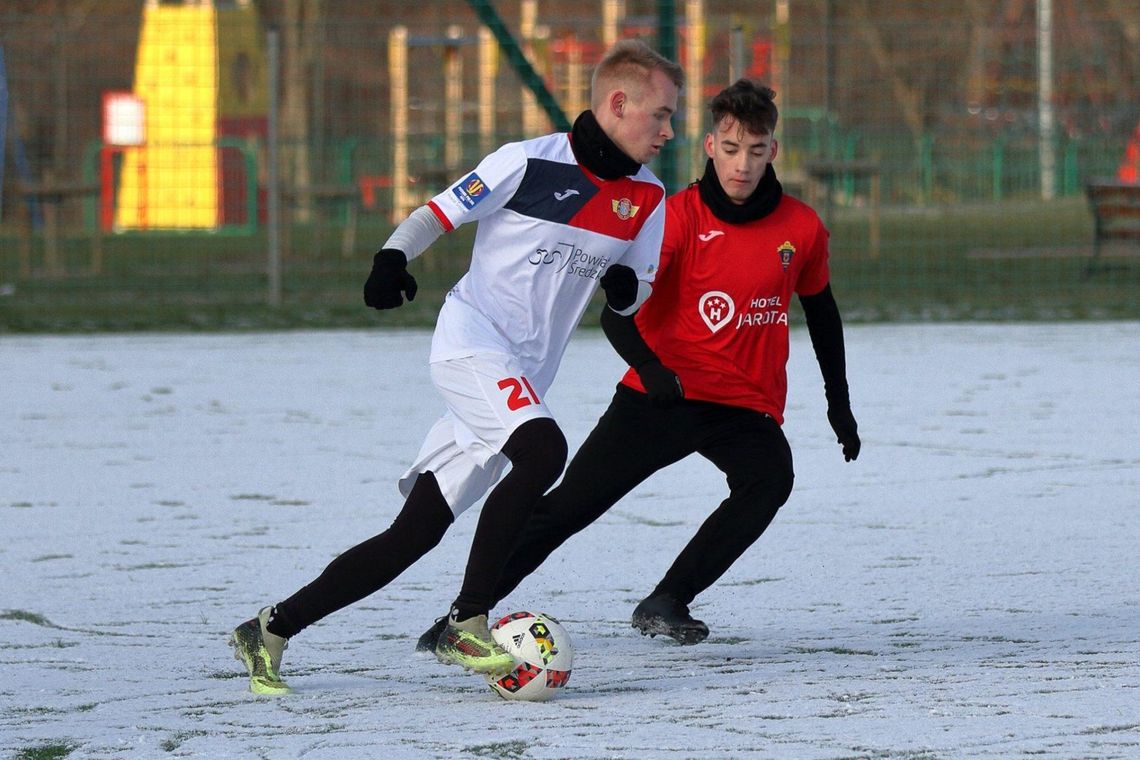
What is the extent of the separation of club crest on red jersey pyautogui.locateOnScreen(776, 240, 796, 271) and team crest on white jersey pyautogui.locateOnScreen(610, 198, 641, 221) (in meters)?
0.57

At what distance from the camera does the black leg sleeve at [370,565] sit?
4488mm

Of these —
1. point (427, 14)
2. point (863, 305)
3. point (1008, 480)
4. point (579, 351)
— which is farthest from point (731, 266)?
point (427, 14)

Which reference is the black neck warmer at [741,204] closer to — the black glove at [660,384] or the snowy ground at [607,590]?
the black glove at [660,384]

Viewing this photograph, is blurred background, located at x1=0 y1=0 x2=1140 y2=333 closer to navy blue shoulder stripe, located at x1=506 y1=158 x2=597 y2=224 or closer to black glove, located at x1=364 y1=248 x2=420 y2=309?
navy blue shoulder stripe, located at x1=506 y1=158 x2=597 y2=224

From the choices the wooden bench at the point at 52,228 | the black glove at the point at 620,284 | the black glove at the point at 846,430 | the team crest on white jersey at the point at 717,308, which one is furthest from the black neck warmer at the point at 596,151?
the wooden bench at the point at 52,228

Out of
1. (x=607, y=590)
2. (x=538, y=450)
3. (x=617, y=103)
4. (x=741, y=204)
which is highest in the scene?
(x=617, y=103)

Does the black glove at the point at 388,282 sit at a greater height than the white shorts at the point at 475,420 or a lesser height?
greater

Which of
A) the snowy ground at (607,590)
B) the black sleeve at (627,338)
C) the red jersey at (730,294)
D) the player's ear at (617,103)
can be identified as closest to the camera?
the snowy ground at (607,590)

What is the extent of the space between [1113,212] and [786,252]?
13310 millimetres

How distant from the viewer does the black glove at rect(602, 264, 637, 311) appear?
15.5 ft

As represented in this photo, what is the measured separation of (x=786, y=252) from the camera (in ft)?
17.1

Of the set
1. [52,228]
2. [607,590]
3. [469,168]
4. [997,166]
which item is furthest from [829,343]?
[997,166]

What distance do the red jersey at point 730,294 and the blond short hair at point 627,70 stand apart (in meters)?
0.56

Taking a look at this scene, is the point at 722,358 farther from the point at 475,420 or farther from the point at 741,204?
the point at 475,420
